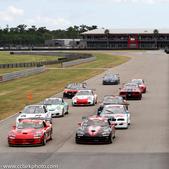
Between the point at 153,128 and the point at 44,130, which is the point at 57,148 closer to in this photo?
the point at 44,130

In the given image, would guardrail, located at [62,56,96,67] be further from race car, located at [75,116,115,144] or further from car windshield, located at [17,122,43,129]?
race car, located at [75,116,115,144]

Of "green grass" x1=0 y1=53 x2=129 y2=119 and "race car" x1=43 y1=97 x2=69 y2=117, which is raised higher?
"race car" x1=43 y1=97 x2=69 y2=117

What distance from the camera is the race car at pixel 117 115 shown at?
31.4 meters

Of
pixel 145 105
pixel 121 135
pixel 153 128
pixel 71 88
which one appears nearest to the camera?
pixel 121 135

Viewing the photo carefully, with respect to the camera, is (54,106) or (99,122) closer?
(99,122)

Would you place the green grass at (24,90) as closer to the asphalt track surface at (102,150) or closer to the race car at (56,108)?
the race car at (56,108)

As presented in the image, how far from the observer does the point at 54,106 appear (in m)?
37.4

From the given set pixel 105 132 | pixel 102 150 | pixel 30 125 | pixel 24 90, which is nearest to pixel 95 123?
pixel 105 132

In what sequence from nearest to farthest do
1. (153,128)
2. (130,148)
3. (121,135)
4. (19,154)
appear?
(19,154) → (130,148) → (121,135) → (153,128)

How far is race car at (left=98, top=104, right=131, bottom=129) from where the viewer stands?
31.4m

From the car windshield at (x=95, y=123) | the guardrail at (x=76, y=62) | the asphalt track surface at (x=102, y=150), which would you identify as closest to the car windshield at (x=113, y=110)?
the asphalt track surface at (x=102, y=150)

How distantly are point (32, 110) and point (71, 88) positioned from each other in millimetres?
19040

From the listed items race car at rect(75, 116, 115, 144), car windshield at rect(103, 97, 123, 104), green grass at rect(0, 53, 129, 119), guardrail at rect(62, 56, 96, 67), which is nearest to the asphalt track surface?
race car at rect(75, 116, 115, 144)

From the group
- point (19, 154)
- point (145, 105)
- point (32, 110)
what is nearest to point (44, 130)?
point (19, 154)
